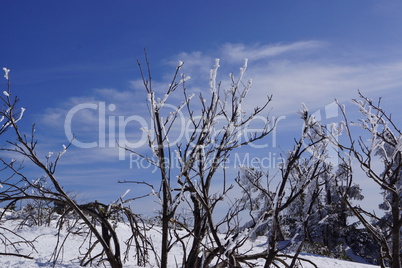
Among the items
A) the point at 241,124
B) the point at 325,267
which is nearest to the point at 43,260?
the point at 241,124

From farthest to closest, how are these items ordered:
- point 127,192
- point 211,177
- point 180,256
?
point 180,256, point 127,192, point 211,177

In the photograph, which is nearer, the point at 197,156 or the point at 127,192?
the point at 197,156

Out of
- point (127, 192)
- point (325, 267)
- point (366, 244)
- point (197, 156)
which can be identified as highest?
point (197, 156)

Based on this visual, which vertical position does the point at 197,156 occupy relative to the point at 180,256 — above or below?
above

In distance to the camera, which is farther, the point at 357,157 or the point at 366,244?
the point at 366,244

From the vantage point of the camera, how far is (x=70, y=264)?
5.82m

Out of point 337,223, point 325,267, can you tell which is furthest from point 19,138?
point 337,223

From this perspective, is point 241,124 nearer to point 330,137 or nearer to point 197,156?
point 197,156

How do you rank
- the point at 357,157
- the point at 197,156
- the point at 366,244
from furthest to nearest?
the point at 366,244
the point at 197,156
the point at 357,157

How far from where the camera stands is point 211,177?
4.25m

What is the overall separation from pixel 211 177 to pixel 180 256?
3.77m

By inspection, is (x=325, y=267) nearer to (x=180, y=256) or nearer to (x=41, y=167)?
(x=180, y=256)

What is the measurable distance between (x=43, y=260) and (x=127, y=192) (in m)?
2.43

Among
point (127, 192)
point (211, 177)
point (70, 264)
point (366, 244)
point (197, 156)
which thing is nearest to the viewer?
point (197, 156)
